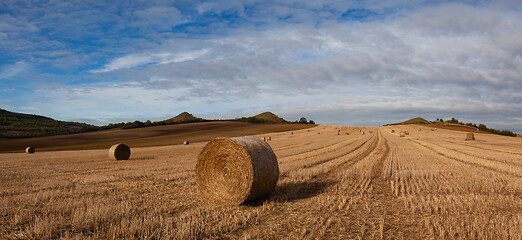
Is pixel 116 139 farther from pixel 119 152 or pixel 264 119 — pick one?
pixel 264 119

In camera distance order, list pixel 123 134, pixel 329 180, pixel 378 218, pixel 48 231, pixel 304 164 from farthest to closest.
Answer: pixel 123 134 < pixel 304 164 < pixel 329 180 < pixel 378 218 < pixel 48 231

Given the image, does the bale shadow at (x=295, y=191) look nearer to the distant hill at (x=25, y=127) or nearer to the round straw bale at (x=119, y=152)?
the round straw bale at (x=119, y=152)

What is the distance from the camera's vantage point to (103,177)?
1071cm

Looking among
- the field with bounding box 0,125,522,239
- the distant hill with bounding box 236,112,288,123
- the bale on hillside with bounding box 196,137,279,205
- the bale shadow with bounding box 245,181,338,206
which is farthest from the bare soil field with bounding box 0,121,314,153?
the bale on hillside with bounding box 196,137,279,205

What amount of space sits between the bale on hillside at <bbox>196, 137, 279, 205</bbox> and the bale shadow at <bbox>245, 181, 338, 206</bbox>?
0.70ft

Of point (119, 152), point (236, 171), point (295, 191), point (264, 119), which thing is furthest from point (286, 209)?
point (264, 119)

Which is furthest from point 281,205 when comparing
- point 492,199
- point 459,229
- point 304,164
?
point 304,164

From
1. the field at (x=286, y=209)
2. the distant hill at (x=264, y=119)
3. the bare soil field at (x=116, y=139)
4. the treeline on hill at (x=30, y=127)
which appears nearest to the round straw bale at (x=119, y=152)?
the field at (x=286, y=209)

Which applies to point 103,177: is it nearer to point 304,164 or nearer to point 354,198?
point 304,164

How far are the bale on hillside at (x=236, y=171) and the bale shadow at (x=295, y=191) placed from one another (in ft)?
0.70

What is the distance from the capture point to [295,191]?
26.2ft

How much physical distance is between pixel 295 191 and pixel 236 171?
1.78 m

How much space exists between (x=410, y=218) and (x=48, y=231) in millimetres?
6085

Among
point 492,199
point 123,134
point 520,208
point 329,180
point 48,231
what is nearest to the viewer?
point 48,231
